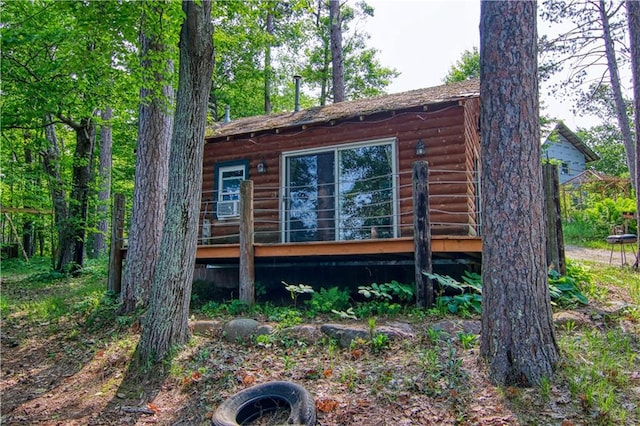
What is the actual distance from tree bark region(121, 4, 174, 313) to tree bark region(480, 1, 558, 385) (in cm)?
454

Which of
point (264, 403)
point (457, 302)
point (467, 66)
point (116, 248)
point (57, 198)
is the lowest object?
point (264, 403)

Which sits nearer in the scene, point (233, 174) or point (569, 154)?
point (233, 174)

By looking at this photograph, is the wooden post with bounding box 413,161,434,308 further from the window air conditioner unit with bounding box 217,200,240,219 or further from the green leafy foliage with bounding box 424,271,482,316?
the window air conditioner unit with bounding box 217,200,240,219

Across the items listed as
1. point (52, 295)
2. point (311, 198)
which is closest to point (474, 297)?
point (311, 198)

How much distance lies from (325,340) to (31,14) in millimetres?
8269

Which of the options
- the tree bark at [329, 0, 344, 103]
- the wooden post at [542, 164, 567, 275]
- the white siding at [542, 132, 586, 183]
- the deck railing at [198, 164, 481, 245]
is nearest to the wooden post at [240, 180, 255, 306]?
the deck railing at [198, 164, 481, 245]

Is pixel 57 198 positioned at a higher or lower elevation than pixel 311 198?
higher

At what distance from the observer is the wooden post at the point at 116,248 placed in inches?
276

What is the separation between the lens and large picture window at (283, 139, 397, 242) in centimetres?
776

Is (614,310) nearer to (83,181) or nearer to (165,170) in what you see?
(165,170)

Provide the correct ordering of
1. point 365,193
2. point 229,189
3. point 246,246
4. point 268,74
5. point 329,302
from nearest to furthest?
1. point 329,302
2. point 246,246
3. point 365,193
4. point 229,189
5. point 268,74

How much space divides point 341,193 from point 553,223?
3650mm

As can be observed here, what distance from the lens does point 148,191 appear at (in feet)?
20.7

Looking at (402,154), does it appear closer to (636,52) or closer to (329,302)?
(329,302)
